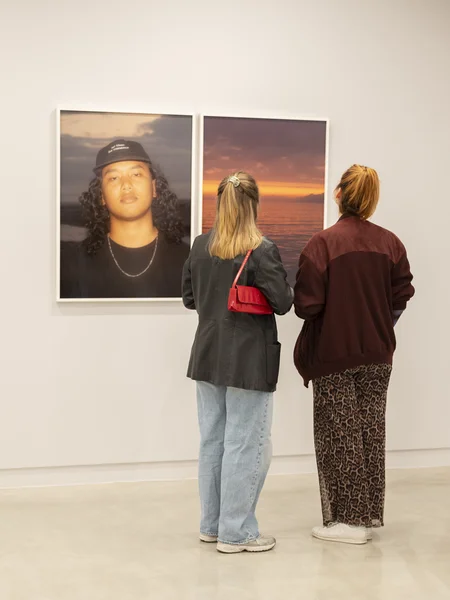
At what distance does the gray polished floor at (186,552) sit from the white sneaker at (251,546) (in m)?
0.03

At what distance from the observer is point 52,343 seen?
419cm

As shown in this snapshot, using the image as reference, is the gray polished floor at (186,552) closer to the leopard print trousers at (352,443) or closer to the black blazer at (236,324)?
the leopard print trousers at (352,443)

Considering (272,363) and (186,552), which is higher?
(272,363)

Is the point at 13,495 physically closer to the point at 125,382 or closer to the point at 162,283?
the point at 125,382

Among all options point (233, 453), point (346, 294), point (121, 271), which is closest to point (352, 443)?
point (233, 453)

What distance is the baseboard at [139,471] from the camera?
4.20 metres

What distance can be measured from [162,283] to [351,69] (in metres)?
1.53

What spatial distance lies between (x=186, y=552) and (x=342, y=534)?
66 centimetres

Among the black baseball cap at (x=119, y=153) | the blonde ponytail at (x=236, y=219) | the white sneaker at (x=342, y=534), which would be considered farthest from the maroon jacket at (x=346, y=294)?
the black baseball cap at (x=119, y=153)

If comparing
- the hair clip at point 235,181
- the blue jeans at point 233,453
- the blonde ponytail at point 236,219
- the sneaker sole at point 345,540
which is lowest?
the sneaker sole at point 345,540

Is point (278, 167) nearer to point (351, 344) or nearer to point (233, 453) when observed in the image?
point (351, 344)

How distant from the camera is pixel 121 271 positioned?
4207 millimetres

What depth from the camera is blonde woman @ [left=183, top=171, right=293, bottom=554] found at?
3.15 meters

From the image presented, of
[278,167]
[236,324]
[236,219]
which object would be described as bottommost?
[236,324]
